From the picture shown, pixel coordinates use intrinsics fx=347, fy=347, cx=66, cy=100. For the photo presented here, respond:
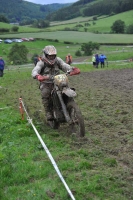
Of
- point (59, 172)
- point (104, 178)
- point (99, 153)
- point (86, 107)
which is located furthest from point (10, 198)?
point (86, 107)

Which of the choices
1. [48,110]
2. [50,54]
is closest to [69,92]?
[50,54]

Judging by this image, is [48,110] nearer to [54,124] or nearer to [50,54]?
[54,124]

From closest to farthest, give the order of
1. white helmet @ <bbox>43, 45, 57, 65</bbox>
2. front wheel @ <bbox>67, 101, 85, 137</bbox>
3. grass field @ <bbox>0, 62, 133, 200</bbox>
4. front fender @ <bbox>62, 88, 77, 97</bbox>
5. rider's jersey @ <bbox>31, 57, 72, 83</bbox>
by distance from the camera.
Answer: grass field @ <bbox>0, 62, 133, 200</bbox> < front wheel @ <bbox>67, 101, 85, 137</bbox> < front fender @ <bbox>62, 88, 77, 97</bbox> < white helmet @ <bbox>43, 45, 57, 65</bbox> < rider's jersey @ <bbox>31, 57, 72, 83</bbox>

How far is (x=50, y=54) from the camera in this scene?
9.64 meters

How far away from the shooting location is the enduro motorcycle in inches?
343

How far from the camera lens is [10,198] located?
5730 millimetres

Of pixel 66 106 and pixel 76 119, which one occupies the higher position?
pixel 66 106

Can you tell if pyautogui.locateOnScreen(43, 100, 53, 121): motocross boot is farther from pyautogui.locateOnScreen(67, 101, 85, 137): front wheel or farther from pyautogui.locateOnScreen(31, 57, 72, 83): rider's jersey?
pyautogui.locateOnScreen(67, 101, 85, 137): front wheel

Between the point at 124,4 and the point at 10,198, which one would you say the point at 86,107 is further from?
the point at 124,4

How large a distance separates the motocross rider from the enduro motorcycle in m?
0.33

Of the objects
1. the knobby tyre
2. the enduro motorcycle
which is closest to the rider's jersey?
the enduro motorcycle

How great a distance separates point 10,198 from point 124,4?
171277 millimetres

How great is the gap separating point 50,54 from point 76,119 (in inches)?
Result: 80.7

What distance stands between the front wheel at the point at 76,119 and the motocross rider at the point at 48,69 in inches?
43.1
